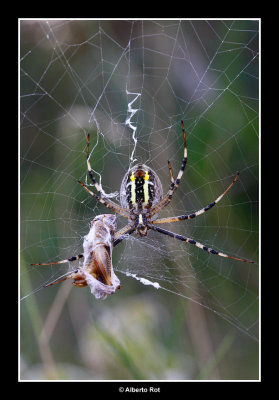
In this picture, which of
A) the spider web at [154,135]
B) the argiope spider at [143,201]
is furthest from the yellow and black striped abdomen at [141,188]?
the spider web at [154,135]

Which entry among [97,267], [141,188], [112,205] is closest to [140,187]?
[141,188]

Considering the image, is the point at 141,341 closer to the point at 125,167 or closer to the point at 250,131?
the point at 125,167

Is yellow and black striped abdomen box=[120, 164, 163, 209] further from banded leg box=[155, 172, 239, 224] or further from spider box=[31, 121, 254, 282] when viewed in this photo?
banded leg box=[155, 172, 239, 224]

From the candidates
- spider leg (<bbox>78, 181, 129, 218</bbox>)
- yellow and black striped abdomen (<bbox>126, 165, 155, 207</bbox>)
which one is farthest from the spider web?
yellow and black striped abdomen (<bbox>126, 165, 155, 207</bbox>)

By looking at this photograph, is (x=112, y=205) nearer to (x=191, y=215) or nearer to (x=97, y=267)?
(x=191, y=215)
